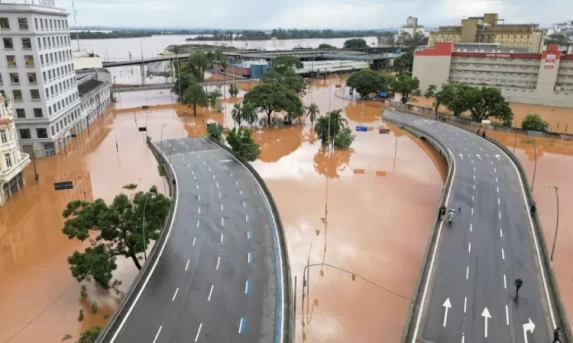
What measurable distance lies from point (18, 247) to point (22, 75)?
3049 cm

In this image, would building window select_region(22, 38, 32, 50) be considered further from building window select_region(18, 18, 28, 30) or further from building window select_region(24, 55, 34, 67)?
building window select_region(18, 18, 28, 30)

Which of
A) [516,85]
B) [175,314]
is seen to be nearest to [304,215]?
[175,314]

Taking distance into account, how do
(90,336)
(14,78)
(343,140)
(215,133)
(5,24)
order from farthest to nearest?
1. (343,140)
2. (215,133)
3. (14,78)
4. (5,24)
5. (90,336)

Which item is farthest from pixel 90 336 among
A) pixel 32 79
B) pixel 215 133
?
pixel 32 79

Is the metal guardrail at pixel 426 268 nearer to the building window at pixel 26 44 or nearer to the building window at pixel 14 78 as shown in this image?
the building window at pixel 26 44

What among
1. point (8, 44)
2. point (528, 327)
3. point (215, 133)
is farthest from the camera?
point (215, 133)

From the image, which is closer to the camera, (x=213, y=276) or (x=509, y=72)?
(x=213, y=276)

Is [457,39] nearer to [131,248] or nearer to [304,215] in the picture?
[304,215]

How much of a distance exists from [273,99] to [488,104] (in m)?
40.0

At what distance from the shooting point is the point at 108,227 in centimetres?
2858

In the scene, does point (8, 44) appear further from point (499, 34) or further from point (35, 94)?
point (499, 34)

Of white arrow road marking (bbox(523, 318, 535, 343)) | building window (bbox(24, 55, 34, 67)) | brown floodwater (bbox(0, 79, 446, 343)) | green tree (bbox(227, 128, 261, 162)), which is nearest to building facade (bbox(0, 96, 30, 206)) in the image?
brown floodwater (bbox(0, 79, 446, 343))

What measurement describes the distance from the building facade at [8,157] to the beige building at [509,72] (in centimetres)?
10275

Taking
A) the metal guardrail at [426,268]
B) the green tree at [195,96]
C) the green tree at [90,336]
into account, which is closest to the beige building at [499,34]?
the green tree at [195,96]
